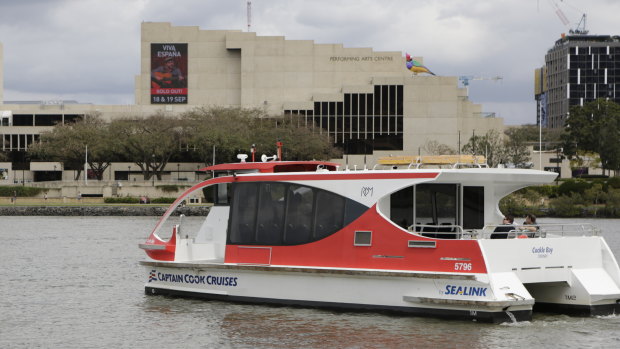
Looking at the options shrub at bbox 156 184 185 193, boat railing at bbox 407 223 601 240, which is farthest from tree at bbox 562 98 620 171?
boat railing at bbox 407 223 601 240

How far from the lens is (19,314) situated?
939 inches

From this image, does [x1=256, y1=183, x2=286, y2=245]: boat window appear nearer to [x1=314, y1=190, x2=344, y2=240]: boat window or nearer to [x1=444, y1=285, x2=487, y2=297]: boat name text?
[x1=314, y1=190, x2=344, y2=240]: boat window

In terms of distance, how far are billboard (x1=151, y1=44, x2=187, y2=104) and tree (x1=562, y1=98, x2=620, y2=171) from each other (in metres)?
50.0

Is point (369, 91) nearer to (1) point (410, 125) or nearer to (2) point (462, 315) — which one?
(1) point (410, 125)

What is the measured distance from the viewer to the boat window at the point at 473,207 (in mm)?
21750

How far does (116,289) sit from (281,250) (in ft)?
27.7

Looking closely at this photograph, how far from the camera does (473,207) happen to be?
21875mm

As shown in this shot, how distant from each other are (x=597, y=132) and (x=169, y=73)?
55343 mm

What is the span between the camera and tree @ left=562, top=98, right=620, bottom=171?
10756cm

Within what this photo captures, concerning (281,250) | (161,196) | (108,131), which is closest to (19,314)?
(281,250)

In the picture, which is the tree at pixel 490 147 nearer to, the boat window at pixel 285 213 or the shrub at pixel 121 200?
the shrub at pixel 121 200

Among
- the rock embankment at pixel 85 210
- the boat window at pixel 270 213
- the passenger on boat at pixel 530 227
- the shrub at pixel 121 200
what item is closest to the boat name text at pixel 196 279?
the boat window at pixel 270 213

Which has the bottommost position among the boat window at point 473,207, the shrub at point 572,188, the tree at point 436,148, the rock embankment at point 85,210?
the rock embankment at point 85,210

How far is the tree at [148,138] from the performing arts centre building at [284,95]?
38.0 ft
